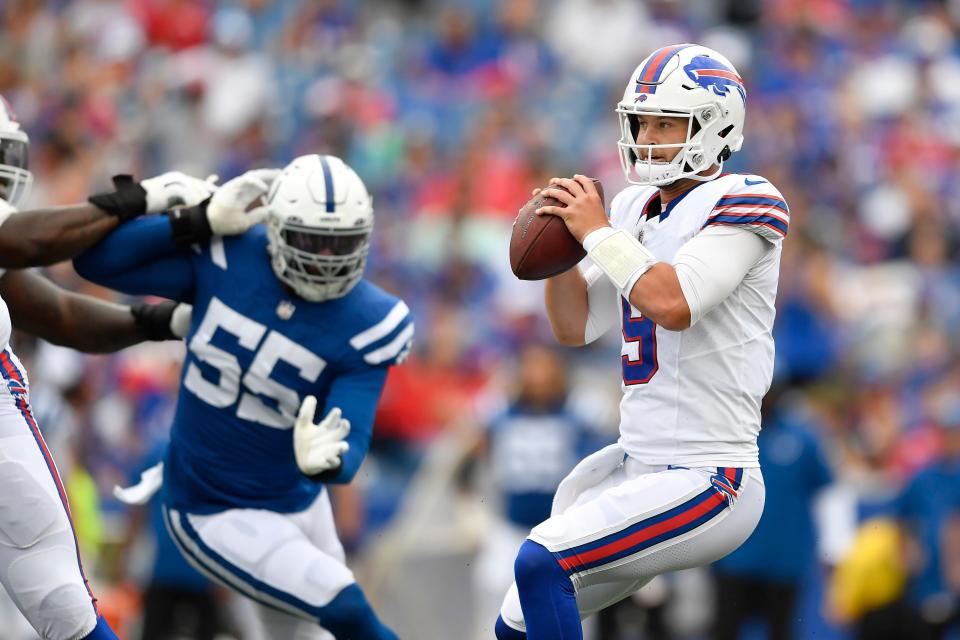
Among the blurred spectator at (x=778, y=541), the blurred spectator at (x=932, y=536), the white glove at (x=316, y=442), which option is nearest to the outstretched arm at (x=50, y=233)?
the white glove at (x=316, y=442)

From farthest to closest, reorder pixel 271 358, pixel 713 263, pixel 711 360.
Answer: pixel 271 358 < pixel 711 360 < pixel 713 263

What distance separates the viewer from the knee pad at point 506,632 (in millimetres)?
4645

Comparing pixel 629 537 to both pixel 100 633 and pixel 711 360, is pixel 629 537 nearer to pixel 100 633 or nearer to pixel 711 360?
pixel 711 360

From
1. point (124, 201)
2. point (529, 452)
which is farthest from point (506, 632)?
point (529, 452)

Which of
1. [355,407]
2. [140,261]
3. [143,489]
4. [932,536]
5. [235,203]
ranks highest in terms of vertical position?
[235,203]

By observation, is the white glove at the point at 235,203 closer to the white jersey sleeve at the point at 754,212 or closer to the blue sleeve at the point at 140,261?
the blue sleeve at the point at 140,261

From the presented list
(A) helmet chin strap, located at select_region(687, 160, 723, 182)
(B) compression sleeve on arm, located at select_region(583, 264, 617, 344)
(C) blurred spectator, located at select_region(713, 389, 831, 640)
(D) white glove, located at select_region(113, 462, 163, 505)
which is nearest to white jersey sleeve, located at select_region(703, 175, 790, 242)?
(A) helmet chin strap, located at select_region(687, 160, 723, 182)

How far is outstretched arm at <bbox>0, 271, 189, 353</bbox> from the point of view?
536cm

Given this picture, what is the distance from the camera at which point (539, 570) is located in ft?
14.0

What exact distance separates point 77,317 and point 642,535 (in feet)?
7.45

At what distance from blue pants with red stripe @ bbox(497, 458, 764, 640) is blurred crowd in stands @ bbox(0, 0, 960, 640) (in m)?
3.50

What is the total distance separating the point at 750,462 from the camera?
14.6 feet

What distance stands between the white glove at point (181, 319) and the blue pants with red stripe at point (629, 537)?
1735 millimetres

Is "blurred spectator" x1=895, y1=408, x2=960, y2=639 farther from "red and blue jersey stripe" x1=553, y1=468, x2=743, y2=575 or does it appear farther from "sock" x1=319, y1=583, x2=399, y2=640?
"red and blue jersey stripe" x1=553, y1=468, x2=743, y2=575
